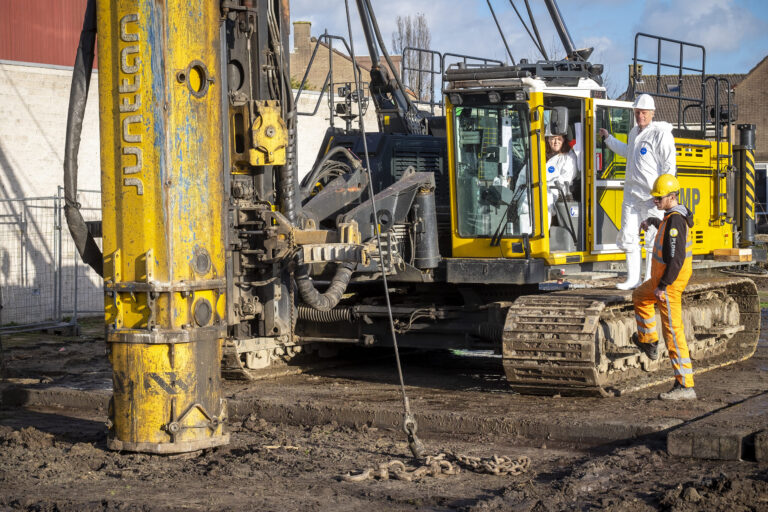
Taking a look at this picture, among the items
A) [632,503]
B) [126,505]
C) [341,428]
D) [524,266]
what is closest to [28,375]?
[341,428]

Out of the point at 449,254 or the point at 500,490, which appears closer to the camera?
the point at 500,490

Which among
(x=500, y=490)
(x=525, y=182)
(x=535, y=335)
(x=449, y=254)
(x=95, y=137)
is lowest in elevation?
(x=500, y=490)

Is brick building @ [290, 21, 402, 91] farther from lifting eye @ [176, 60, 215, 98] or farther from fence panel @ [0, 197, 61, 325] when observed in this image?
lifting eye @ [176, 60, 215, 98]

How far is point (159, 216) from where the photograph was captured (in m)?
6.76

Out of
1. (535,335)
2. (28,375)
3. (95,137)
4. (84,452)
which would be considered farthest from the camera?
(95,137)

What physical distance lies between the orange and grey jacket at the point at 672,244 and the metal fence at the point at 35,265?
10.2 metres

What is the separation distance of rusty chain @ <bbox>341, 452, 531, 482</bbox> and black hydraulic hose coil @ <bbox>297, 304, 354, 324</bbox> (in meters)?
4.07

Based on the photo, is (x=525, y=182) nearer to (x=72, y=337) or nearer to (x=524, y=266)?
(x=524, y=266)

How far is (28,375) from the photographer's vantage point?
12.1 m

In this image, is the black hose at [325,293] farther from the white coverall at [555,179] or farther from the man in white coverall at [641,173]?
the man in white coverall at [641,173]

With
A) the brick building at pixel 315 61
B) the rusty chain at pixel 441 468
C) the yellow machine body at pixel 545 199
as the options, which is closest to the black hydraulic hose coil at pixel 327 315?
the yellow machine body at pixel 545 199

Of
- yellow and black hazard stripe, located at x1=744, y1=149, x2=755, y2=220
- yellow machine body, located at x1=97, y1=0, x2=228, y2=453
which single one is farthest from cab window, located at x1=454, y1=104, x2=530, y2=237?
yellow machine body, located at x1=97, y1=0, x2=228, y2=453

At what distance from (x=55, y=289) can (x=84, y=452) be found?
9830mm

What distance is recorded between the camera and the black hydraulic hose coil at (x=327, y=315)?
11.4 metres
